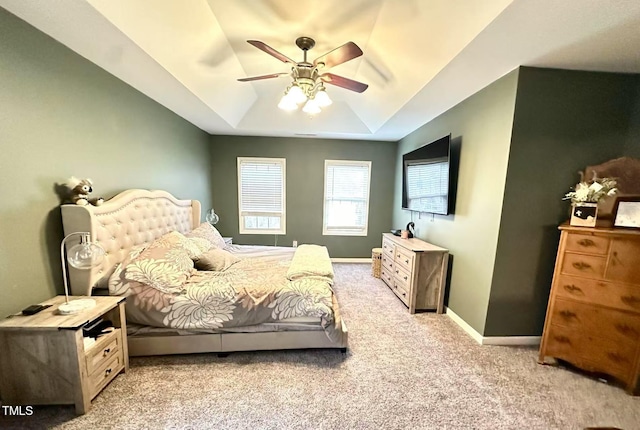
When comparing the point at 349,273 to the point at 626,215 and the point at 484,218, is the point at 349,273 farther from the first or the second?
the point at 626,215

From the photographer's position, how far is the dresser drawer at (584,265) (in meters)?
1.92

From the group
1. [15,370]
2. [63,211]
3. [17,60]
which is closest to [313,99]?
[17,60]

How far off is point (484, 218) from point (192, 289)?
2.86 m

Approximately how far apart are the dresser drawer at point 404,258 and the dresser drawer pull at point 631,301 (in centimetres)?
164

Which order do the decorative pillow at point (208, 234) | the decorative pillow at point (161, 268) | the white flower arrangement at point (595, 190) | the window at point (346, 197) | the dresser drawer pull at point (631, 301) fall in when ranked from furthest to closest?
1. the window at point (346, 197)
2. the decorative pillow at point (208, 234)
3. the decorative pillow at point (161, 268)
4. the white flower arrangement at point (595, 190)
5. the dresser drawer pull at point (631, 301)

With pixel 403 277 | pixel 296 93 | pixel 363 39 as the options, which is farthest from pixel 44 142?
pixel 403 277

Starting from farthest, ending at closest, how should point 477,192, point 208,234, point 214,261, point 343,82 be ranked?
point 208,234, point 214,261, point 477,192, point 343,82

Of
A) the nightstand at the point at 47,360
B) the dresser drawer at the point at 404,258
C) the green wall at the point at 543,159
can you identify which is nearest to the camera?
the nightstand at the point at 47,360

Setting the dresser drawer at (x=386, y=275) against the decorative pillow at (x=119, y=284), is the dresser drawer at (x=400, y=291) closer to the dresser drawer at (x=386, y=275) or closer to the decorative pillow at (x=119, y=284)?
the dresser drawer at (x=386, y=275)

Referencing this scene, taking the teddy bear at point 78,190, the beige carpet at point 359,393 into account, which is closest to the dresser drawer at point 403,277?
the beige carpet at point 359,393

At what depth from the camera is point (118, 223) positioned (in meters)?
2.23

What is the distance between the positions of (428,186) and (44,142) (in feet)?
12.5

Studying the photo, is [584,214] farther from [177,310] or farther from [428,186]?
[177,310]

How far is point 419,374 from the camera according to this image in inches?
78.3
